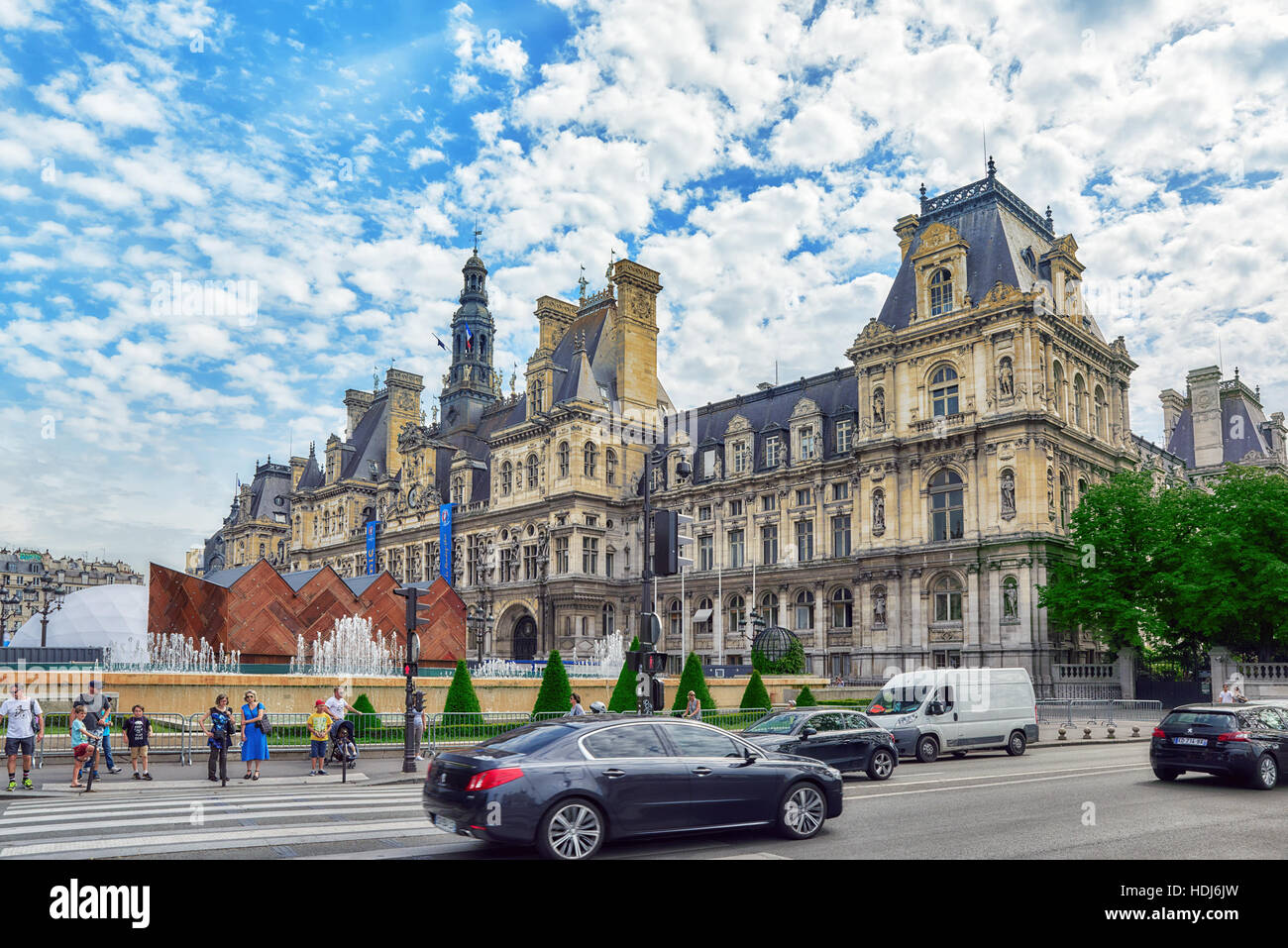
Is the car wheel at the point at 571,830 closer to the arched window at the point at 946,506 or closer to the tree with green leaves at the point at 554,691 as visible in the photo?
the tree with green leaves at the point at 554,691

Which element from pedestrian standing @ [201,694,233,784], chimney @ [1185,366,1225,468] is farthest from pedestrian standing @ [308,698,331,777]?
chimney @ [1185,366,1225,468]

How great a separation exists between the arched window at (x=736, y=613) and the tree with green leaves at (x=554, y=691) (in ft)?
101

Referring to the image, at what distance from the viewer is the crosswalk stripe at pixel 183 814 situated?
13477 millimetres

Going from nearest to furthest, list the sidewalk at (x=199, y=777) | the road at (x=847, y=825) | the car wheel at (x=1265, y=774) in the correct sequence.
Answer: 1. the road at (x=847, y=825)
2. the car wheel at (x=1265, y=774)
3. the sidewalk at (x=199, y=777)

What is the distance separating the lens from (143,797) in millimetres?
17875

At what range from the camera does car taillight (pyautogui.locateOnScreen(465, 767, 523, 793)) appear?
1069 cm

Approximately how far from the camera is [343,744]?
2128cm

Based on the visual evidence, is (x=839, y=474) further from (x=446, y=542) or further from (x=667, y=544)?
(x=667, y=544)

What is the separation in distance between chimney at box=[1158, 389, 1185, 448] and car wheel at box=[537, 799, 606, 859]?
87698 millimetres

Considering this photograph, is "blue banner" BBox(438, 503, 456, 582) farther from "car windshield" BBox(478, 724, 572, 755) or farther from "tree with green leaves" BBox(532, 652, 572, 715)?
"car windshield" BBox(478, 724, 572, 755)

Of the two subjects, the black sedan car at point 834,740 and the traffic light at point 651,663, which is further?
the black sedan car at point 834,740

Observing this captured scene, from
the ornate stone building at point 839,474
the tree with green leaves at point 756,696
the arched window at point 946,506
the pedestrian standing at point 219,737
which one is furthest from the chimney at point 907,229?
the pedestrian standing at point 219,737
